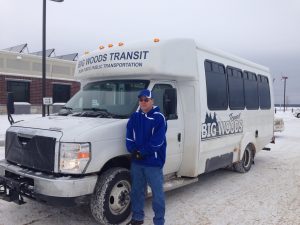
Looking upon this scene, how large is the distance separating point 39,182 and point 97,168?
776 mm

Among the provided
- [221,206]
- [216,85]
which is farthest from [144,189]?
[216,85]

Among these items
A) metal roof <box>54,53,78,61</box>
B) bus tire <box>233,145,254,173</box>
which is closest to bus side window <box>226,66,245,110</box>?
bus tire <box>233,145,254,173</box>

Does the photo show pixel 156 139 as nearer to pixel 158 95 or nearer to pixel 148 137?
pixel 148 137

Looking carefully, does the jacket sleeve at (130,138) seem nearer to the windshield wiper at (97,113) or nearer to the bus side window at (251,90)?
the windshield wiper at (97,113)

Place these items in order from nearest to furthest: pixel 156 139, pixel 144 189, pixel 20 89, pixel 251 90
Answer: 1. pixel 156 139
2. pixel 144 189
3. pixel 251 90
4. pixel 20 89

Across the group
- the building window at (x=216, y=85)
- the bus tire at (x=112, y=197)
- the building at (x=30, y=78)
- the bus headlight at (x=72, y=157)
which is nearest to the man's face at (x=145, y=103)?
the bus headlight at (x=72, y=157)

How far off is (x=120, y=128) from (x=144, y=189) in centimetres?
96

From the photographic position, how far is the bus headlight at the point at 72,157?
15.0 feet

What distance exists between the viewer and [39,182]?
461 centimetres

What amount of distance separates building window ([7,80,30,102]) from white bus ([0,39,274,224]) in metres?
29.5

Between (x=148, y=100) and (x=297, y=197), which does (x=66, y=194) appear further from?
(x=297, y=197)

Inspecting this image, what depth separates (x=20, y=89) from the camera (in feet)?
115

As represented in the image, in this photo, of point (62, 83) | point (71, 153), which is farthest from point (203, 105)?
point (62, 83)

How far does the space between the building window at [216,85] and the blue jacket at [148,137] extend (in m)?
2.43
